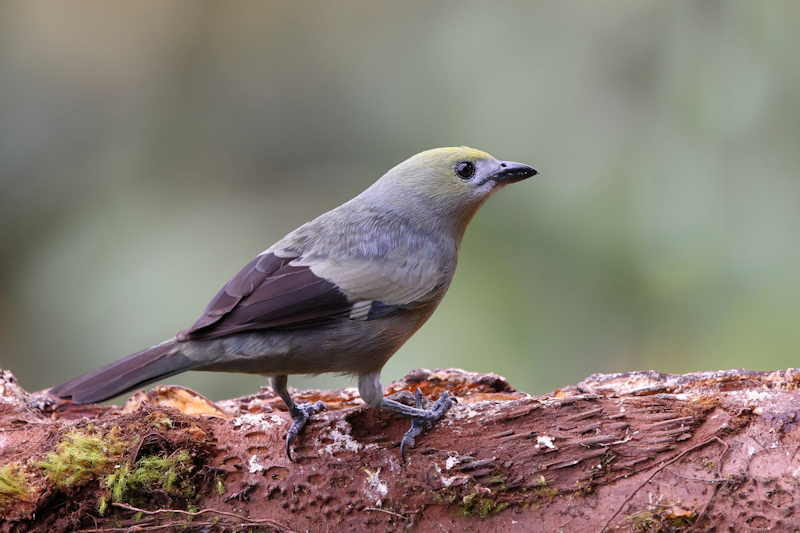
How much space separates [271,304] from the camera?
2.71 m

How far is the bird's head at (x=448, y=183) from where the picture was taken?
10.5ft

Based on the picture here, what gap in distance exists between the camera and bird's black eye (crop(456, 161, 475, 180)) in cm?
324

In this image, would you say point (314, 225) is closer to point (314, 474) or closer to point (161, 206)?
point (314, 474)

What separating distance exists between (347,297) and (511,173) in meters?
1.11

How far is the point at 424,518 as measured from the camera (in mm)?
2402

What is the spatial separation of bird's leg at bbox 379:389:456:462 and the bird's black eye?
1150mm

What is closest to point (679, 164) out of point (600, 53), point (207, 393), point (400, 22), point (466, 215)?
point (600, 53)

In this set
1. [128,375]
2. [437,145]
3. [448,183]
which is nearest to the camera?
[128,375]

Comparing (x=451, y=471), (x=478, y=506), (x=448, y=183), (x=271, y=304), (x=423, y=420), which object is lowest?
(x=478, y=506)

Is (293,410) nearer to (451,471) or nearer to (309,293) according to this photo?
(309,293)

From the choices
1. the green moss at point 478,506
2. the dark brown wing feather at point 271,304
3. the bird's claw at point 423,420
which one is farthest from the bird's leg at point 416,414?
the dark brown wing feather at point 271,304

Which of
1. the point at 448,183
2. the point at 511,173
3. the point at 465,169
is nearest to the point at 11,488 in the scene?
the point at 448,183

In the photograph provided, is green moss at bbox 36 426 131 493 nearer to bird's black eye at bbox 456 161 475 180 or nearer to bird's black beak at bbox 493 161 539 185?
bird's black eye at bbox 456 161 475 180

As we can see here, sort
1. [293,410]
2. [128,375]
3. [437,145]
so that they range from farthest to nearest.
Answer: [437,145] → [293,410] → [128,375]
